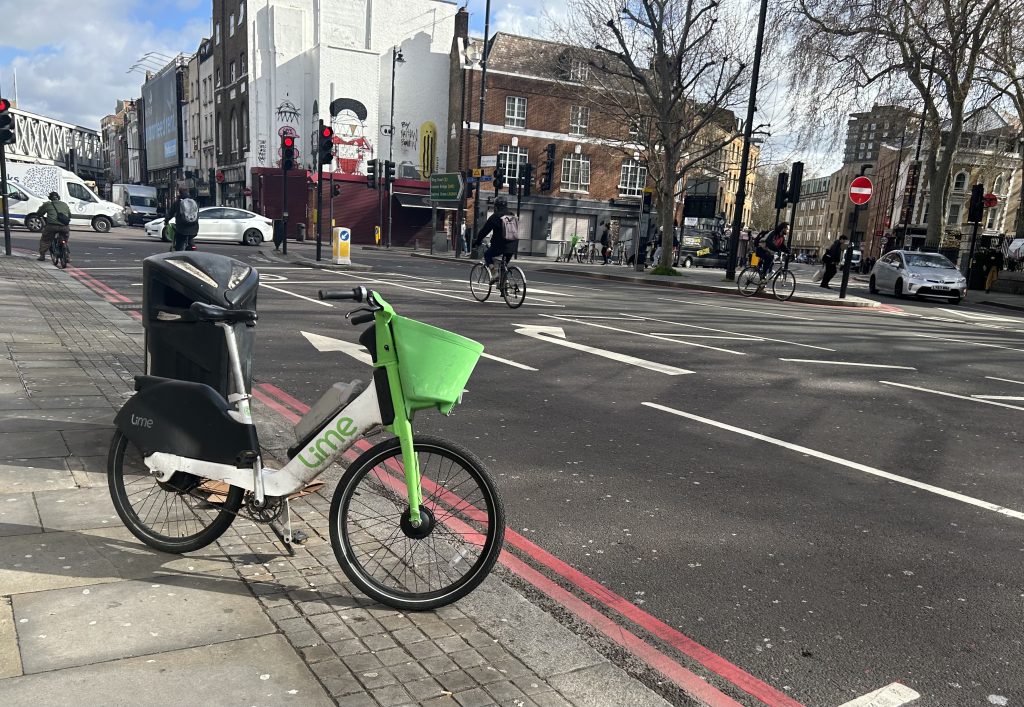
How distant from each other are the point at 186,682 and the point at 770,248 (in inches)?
741

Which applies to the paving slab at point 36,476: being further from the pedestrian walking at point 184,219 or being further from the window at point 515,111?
the window at point 515,111

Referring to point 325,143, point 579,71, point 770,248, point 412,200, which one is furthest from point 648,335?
point 412,200

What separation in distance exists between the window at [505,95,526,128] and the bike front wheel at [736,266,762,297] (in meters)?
28.4

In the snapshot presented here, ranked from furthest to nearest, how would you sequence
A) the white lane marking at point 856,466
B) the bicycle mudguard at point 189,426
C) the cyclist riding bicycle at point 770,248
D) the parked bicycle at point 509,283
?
the cyclist riding bicycle at point 770,248 → the parked bicycle at point 509,283 → the white lane marking at point 856,466 → the bicycle mudguard at point 189,426

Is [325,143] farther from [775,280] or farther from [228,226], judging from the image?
[775,280]

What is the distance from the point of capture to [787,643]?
2807mm

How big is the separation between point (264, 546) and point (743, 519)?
8.48ft

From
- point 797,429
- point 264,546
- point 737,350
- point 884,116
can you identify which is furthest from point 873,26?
point 264,546

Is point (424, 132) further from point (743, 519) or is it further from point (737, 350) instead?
point (743, 519)

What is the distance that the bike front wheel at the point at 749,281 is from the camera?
1944cm

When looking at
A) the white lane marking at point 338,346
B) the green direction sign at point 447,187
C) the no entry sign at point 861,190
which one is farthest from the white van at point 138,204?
the white lane marking at point 338,346

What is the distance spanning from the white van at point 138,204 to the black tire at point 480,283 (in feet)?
130

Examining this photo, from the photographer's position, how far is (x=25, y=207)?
28844 millimetres

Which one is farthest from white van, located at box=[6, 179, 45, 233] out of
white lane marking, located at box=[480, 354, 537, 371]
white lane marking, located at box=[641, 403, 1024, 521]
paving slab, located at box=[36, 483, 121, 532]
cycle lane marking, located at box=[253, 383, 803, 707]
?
cycle lane marking, located at box=[253, 383, 803, 707]
